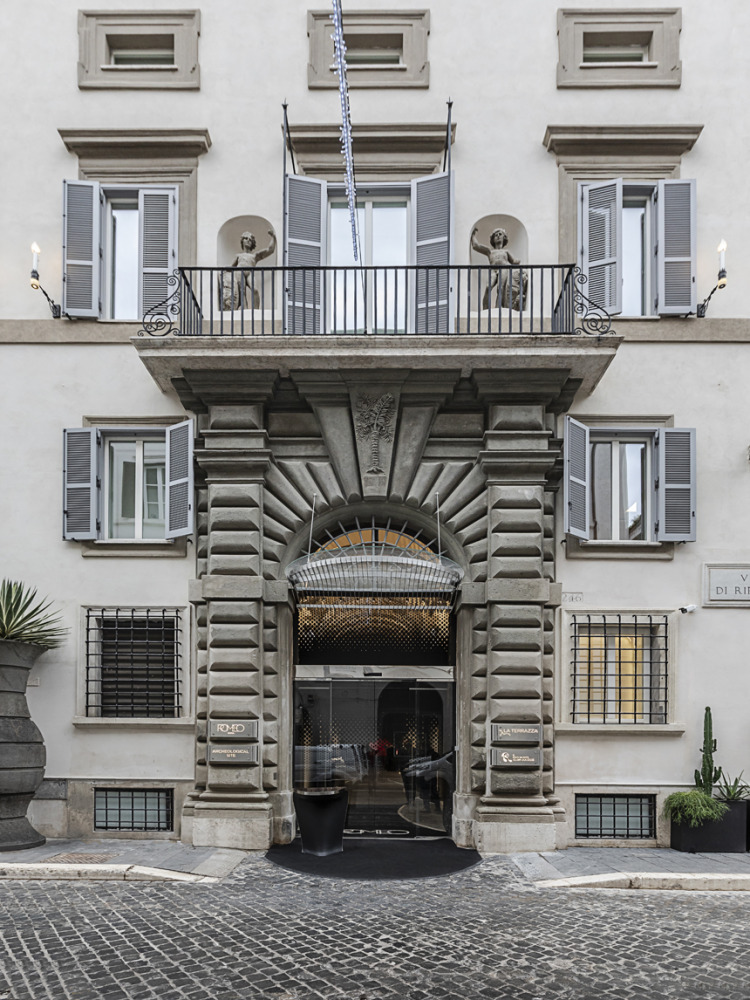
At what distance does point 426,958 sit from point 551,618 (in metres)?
5.24

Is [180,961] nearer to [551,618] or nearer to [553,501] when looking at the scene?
[551,618]

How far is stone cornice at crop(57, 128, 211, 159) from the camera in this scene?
466 inches

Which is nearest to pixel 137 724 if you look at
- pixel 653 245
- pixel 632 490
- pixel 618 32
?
pixel 632 490

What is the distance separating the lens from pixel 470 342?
10516mm

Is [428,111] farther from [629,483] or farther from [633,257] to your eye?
[629,483]

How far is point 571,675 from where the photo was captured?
11352 millimetres

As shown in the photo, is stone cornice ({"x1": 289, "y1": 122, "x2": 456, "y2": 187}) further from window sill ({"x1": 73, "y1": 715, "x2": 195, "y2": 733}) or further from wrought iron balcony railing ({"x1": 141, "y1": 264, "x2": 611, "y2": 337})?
window sill ({"x1": 73, "y1": 715, "x2": 195, "y2": 733})

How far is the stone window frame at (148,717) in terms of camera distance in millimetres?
11281

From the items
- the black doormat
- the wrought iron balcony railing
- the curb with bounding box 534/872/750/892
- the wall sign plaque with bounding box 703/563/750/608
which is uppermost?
the wrought iron balcony railing

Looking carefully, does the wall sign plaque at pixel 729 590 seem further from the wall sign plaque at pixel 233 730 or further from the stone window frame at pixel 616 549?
the wall sign plaque at pixel 233 730

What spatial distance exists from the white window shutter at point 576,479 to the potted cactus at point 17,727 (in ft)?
23.2

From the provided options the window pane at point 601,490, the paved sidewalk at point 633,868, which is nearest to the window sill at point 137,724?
the paved sidewalk at point 633,868

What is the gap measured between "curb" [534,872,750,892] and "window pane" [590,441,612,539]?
438cm

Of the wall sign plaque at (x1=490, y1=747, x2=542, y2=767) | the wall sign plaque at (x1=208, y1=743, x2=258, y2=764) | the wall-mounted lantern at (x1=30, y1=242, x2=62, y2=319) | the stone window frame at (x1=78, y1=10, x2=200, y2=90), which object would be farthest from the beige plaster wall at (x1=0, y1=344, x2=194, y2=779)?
the wall sign plaque at (x1=490, y1=747, x2=542, y2=767)
